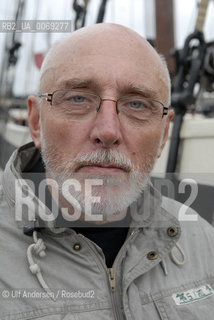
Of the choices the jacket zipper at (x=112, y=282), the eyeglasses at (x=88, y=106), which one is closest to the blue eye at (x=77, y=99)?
the eyeglasses at (x=88, y=106)

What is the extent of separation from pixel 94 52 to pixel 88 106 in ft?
0.68

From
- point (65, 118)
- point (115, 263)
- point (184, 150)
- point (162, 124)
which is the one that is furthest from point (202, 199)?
point (65, 118)

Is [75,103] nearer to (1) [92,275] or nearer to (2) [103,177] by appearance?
(2) [103,177]

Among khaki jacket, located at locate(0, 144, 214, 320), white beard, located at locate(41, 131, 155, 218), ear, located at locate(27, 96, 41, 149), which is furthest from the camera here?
ear, located at locate(27, 96, 41, 149)

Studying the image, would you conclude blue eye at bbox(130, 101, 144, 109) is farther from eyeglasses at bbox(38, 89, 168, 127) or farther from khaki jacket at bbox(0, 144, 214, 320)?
khaki jacket at bbox(0, 144, 214, 320)

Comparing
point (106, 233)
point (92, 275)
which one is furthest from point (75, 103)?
point (92, 275)

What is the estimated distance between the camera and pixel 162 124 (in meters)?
1.43

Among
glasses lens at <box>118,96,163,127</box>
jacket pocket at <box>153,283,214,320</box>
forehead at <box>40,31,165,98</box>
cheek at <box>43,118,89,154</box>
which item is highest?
forehead at <box>40,31,165,98</box>

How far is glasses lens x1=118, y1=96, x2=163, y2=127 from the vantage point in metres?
1.29

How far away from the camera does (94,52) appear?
1302 mm

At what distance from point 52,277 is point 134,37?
96 cm

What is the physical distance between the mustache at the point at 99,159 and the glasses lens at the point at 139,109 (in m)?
0.16

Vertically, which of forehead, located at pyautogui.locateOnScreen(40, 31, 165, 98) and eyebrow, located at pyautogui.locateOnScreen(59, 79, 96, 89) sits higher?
forehead, located at pyautogui.locateOnScreen(40, 31, 165, 98)

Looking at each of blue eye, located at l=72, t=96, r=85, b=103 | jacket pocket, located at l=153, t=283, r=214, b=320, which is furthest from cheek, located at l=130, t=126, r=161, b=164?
jacket pocket, located at l=153, t=283, r=214, b=320
